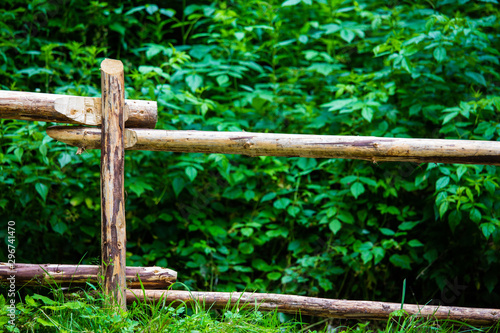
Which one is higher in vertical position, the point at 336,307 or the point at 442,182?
the point at 442,182

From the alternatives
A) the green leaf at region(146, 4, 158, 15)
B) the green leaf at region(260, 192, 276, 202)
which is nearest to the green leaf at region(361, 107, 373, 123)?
the green leaf at region(260, 192, 276, 202)

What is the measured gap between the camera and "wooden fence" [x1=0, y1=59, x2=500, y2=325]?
85.6 inches

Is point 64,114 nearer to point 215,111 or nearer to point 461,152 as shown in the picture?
point 215,111

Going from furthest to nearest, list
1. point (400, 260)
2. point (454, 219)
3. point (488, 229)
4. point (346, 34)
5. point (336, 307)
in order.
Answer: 1. point (346, 34)
2. point (400, 260)
3. point (454, 219)
4. point (488, 229)
5. point (336, 307)

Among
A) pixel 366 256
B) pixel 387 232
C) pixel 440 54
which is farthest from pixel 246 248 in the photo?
pixel 440 54

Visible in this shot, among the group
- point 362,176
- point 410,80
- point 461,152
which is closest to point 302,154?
point 461,152

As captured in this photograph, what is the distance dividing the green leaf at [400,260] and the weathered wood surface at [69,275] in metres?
1.74

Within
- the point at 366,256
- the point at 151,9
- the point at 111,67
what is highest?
the point at 151,9

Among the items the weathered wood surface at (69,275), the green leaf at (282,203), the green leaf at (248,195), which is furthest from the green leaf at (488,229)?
the weathered wood surface at (69,275)

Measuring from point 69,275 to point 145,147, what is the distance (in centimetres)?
78

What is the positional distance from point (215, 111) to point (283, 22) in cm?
120

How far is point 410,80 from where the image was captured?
11.9 ft

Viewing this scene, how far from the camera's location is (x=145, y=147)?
2348 mm

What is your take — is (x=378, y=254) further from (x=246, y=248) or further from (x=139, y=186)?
(x=139, y=186)
